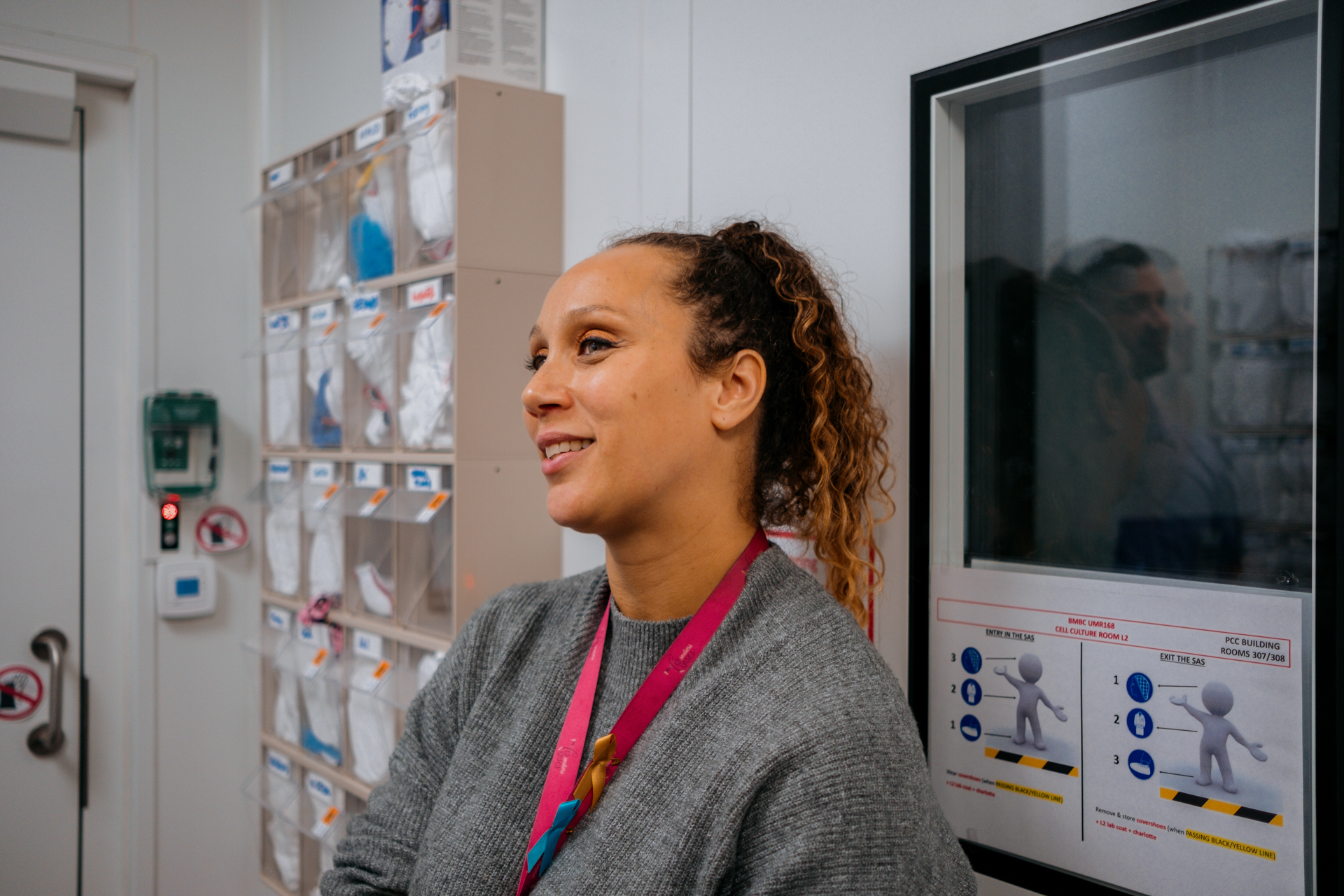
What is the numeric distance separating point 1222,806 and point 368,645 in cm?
160

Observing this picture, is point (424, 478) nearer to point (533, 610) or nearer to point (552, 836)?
point (533, 610)

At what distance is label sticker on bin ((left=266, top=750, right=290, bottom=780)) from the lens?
236cm

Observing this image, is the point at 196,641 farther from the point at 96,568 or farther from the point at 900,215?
the point at 900,215

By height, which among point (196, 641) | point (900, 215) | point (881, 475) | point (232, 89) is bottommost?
point (196, 641)

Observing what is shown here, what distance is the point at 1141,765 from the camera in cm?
99

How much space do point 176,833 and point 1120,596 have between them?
256cm

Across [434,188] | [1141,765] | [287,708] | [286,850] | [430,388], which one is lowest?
[286,850]

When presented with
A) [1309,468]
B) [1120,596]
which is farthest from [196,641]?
[1309,468]

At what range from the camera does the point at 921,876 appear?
2.83ft

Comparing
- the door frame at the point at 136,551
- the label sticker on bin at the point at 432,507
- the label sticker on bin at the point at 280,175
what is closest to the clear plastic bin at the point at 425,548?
the label sticker on bin at the point at 432,507

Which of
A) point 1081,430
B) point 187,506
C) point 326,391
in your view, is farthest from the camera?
point 187,506

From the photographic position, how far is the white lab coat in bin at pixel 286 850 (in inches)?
93.1

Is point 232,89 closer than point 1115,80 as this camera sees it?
No

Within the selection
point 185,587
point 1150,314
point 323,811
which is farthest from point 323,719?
point 1150,314
